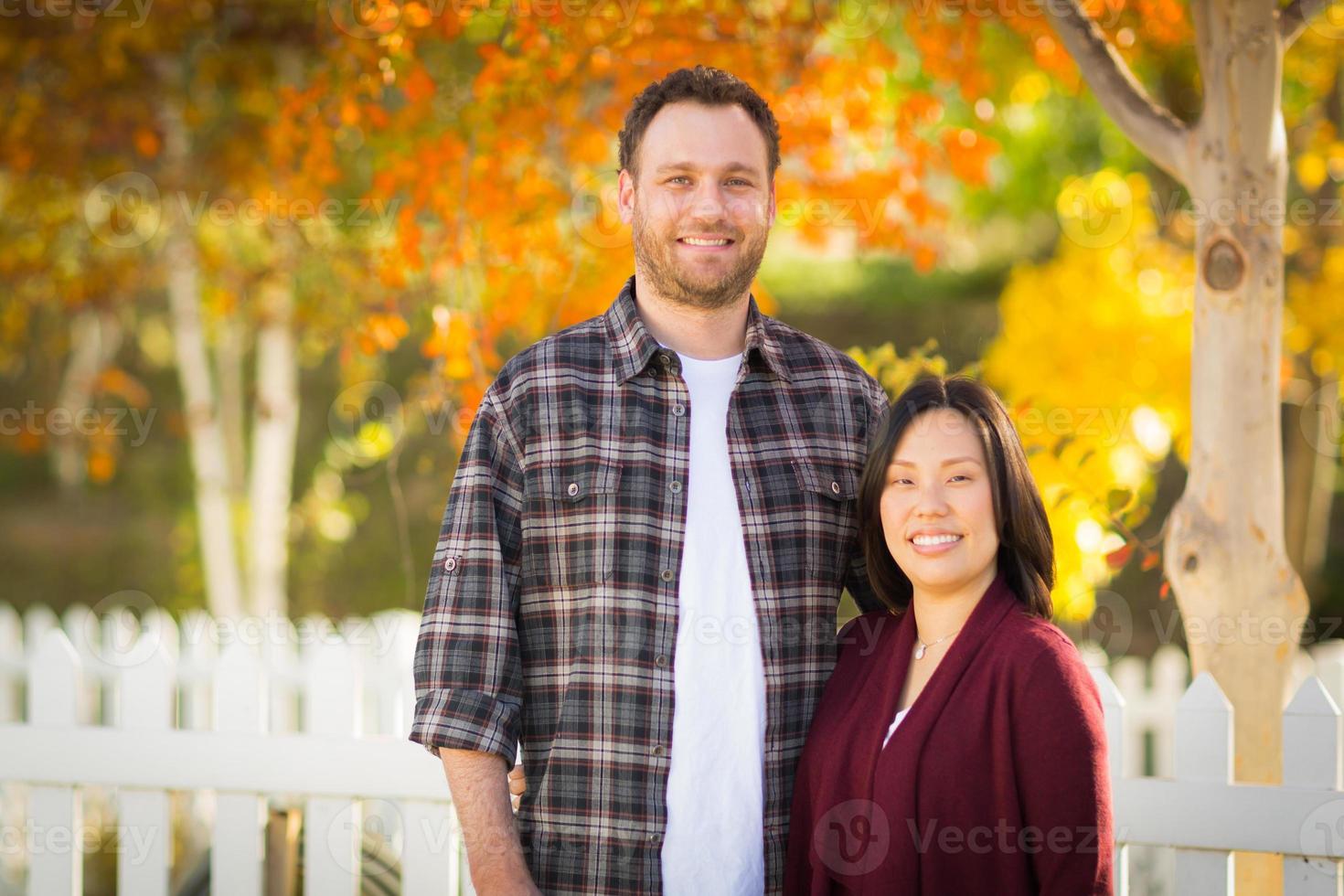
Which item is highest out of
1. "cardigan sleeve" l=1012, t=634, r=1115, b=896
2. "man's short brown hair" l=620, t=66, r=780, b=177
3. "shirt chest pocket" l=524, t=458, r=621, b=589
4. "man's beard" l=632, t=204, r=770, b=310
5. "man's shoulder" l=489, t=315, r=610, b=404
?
"man's short brown hair" l=620, t=66, r=780, b=177

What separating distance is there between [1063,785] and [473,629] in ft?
3.34

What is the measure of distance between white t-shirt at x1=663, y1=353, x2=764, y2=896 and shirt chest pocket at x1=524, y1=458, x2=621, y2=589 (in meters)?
0.16

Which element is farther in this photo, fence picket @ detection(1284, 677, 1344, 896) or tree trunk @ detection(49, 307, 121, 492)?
tree trunk @ detection(49, 307, 121, 492)

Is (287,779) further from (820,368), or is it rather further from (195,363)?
(195,363)

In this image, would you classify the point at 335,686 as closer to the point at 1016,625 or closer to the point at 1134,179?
the point at 1016,625

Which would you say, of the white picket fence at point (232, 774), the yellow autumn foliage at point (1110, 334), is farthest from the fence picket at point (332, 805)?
the yellow autumn foliage at point (1110, 334)

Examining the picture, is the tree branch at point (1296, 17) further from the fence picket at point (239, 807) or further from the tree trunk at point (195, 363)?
the tree trunk at point (195, 363)

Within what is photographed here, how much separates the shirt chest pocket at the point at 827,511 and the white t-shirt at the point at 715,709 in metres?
0.15

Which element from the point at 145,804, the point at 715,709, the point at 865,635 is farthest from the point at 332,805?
the point at 865,635

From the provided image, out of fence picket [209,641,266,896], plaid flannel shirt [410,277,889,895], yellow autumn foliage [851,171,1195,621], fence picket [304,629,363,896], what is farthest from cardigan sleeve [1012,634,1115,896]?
yellow autumn foliage [851,171,1195,621]

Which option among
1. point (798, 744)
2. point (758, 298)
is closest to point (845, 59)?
point (758, 298)

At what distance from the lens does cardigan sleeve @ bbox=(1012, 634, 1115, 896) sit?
6.13 feet

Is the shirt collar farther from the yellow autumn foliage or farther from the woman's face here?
→ the yellow autumn foliage

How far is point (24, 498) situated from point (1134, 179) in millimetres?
11523
